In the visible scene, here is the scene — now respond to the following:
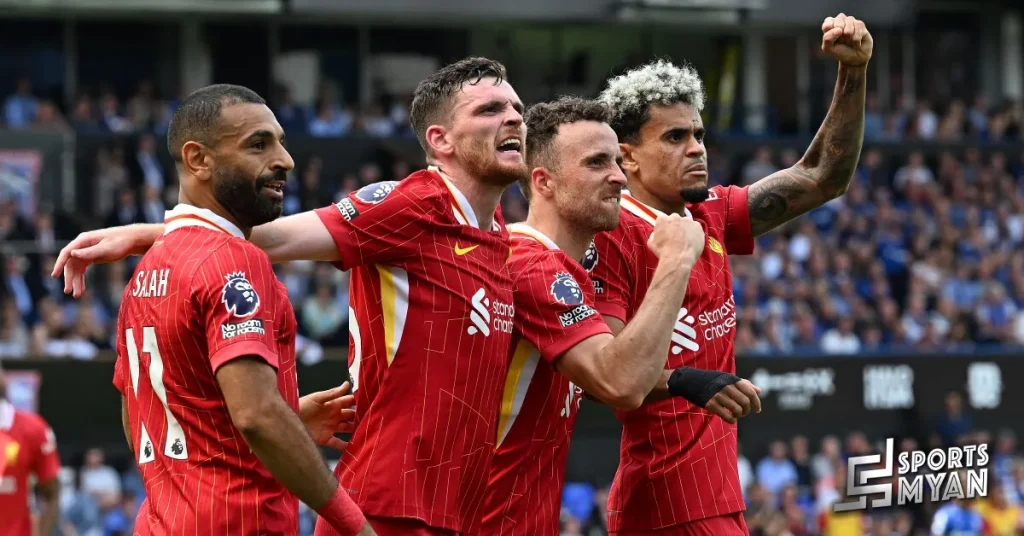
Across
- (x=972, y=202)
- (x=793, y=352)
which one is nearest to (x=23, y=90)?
(x=793, y=352)

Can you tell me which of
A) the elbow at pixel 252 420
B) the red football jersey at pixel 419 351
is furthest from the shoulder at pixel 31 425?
the elbow at pixel 252 420

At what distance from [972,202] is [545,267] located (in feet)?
69.8

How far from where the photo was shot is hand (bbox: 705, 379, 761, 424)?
5.20 m

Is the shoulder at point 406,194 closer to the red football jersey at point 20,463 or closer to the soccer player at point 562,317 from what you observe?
the soccer player at point 562,317

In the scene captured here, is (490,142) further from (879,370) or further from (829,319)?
(829,319)

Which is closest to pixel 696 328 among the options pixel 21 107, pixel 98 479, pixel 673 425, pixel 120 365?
pixel 673 425

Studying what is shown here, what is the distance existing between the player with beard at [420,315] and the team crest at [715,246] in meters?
1.20

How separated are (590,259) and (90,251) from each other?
190 centimetres

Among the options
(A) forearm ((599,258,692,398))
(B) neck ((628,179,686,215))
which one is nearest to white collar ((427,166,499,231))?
(A) forearm ((599,258,692,398))

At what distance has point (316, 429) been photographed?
17.4ft

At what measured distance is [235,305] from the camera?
4.34m

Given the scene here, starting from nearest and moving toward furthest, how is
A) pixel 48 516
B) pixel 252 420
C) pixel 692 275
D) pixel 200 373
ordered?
1. pixel 252 420
2. pixel 200 373
3. pixel 692 275
4. pixel 48 516

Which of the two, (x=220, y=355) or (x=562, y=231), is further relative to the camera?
(x=562, y=231)

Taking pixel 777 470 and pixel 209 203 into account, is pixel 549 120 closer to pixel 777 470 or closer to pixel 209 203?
pixel 209 203
